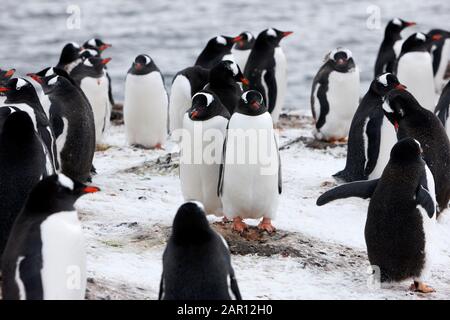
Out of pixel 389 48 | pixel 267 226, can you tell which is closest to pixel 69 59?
pixel 389 48

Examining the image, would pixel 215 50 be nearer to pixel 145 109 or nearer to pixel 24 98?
pixel 145 109

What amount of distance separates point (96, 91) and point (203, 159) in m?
3.49

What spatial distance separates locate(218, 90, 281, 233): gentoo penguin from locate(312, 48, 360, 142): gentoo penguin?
3.46m

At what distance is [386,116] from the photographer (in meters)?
7.59

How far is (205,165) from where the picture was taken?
7.00 m

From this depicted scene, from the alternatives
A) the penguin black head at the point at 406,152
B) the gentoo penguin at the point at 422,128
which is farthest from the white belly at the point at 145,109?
the penguin black head at the point at 406,152

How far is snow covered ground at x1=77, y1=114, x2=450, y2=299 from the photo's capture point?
5.73m

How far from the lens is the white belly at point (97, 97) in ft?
33.2

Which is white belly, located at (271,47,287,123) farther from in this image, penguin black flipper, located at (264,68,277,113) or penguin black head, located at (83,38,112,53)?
penguin black head, located at (83,38,112,53)

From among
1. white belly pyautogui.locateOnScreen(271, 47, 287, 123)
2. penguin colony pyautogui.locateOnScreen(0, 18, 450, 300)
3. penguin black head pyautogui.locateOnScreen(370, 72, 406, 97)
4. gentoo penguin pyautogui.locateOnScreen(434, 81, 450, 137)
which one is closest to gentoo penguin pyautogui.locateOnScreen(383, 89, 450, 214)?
penguin colony pyautogui.locateOnScreen(0, 18, 450, 300)

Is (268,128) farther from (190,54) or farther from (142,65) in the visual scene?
(190,54)

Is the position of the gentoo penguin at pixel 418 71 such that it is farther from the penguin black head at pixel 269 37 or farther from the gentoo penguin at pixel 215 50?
the gentoo penguin at pixel 215 50

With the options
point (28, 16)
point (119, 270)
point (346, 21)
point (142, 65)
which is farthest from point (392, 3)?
point (119, 270)

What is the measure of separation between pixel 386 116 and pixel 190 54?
1679cm
